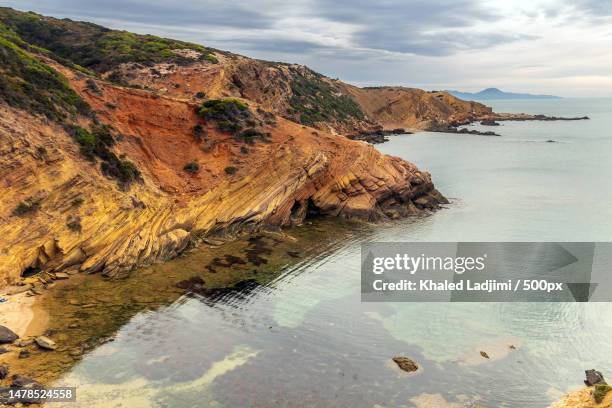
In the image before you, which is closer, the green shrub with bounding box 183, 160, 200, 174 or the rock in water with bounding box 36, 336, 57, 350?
the rock in water with bounding box 36, 336, 57, 350

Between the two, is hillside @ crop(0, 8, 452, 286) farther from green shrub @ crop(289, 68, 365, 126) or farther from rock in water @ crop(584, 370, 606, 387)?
green shrub @ crop(289, 68, 365, 126)

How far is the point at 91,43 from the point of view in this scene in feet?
235

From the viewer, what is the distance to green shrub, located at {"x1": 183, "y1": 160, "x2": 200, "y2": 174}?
44672mm

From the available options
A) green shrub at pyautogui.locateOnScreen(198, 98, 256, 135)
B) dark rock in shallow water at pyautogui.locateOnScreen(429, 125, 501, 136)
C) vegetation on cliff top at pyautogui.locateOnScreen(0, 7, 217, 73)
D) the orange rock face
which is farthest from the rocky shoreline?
green shrub at pyautogui.locateOnScreen(198, 98, 256, 135)

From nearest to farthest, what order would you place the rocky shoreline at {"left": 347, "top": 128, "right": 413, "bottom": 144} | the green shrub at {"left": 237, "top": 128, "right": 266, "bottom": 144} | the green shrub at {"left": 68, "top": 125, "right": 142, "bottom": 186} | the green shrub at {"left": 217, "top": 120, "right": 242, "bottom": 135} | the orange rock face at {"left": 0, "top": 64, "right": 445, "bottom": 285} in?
1. the orange rock face at {"left": 0, "top": 64, "right": 445, "bottom": 285}
2. the green shrub at {"left": 68, "top": 125, "right": 142, "bottom": 186}
3. the green shrub at {"left": 237, "top": 128, "right": 266, "bottom": 144}
4. the green shrub at {"left": 217, "top": 120, "right": 242, "bottom": 135}
5. the rocky shoreline at {"left": 347, "top": 128, "right": 413, "bottom": 144}

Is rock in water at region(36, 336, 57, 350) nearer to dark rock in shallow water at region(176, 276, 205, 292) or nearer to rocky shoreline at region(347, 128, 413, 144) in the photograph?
dark rock in shallow water at region(176, 276, 205, 292)

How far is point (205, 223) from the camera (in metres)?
40.9

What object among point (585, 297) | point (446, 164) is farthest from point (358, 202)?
point (446, 164)

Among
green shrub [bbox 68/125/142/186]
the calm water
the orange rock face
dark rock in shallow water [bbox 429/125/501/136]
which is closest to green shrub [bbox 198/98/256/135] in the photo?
the orange rock face

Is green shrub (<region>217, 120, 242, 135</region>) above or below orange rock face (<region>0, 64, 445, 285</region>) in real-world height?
above

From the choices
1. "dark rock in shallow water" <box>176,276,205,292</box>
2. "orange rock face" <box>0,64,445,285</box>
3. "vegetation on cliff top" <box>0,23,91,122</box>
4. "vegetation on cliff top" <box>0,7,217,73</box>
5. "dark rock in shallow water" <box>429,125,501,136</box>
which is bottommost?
"dark rock in shallow water" <box>176,276,205,292</box>

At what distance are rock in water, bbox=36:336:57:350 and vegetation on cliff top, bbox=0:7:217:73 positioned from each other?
4713 cm

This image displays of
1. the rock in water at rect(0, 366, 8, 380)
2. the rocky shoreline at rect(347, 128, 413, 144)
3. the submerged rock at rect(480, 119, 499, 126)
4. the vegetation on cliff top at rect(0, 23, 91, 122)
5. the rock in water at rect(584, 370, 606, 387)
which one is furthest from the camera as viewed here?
the submerged rock at rect(480, 119, 499, 126)

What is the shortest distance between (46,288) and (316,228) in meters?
24.8
